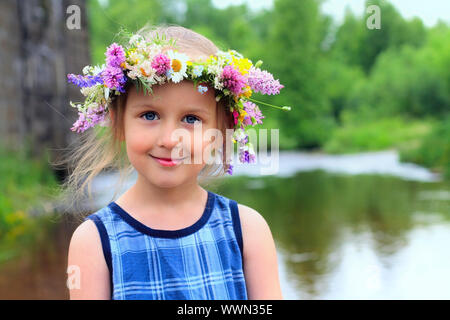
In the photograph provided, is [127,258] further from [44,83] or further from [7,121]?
[44,83]

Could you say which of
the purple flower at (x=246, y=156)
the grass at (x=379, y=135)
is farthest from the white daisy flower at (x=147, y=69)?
the grass at (x=379, y=135)

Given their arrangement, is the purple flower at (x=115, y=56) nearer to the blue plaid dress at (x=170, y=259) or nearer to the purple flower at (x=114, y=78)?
the purple flower at (x=114, y=78)

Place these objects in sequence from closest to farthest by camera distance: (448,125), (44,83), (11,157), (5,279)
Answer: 1. (5,279)
2. (11,157)
3. (44,83)
4. (448,125)

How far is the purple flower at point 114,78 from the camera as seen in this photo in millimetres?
1822

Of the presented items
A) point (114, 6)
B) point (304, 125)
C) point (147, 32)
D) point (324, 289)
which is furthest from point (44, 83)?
point (114, 6)

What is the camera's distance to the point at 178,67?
1.78 m

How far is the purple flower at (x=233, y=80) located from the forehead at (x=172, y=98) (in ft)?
0.29

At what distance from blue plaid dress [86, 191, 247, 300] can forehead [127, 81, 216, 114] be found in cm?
32

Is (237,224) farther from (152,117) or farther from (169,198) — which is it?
(152,117)

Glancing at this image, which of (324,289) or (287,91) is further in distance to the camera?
(287,91)

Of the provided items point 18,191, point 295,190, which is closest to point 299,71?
point 295,190

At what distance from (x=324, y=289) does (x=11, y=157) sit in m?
5.18

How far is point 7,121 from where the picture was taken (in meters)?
8.79

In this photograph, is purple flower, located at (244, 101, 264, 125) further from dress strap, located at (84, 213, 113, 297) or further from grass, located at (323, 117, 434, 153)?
grass, located at (323, 117, 434, 153)
